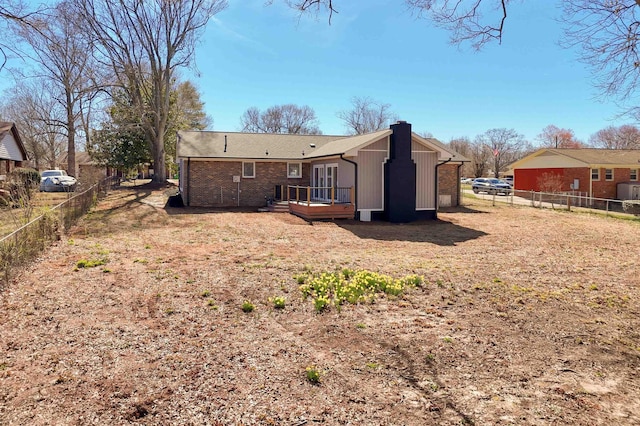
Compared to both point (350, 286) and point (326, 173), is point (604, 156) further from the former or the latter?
point (350, 286)

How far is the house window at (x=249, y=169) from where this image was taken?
22375 mm

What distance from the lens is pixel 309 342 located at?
504 centimetres

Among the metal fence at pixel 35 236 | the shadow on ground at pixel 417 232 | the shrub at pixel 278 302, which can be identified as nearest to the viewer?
the shrub at pixel 278 302

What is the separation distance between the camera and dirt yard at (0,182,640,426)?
11.9 feet

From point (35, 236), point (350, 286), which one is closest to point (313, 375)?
point (350, 286)

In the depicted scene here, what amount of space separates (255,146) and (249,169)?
1.97 m

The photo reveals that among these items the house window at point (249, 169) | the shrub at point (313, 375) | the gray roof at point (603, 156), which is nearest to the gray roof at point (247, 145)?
the house window at point (249, 169)

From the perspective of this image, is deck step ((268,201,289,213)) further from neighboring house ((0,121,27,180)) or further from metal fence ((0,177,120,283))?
neighboring house ((0,121,27,180))

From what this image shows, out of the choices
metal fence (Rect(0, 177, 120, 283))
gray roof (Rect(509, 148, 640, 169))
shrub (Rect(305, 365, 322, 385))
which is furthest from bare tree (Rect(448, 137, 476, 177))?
shrub (Rect(305, 365, 322, 385))

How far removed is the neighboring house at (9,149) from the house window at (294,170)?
2083 cm

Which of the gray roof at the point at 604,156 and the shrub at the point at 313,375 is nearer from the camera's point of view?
the shrub at the point at 313,375

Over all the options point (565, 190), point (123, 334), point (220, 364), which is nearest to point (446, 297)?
point (220, 364)

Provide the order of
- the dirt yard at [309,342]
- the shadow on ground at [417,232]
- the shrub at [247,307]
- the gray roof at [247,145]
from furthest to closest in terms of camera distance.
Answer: the gray roof at [247,145]
the shadow on ground at [417,232]
the shrub at [247,307]
the dirt yard at [309,342]

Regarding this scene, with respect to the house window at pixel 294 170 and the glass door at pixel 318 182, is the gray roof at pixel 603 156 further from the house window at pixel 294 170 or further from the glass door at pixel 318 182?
the house window at pixel 294 170
